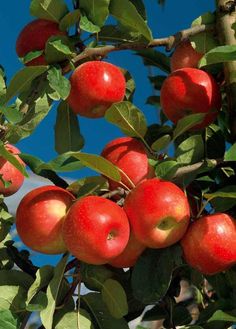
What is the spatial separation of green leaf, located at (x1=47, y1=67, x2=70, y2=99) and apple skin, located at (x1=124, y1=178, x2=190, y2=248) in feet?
0.57

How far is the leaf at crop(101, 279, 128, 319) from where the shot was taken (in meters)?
1.02

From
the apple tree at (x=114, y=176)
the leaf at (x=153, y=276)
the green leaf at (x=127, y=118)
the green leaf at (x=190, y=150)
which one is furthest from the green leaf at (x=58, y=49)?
the leaf at (x=153, y=276)

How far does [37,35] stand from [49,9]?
0.05 m

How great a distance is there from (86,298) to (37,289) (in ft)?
0.40

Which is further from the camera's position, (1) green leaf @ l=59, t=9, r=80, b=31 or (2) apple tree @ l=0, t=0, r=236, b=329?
(1) green leaf @ l=59, t=9, r=80, b=31

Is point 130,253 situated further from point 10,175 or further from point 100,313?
point 10,175

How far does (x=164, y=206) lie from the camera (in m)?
0.95

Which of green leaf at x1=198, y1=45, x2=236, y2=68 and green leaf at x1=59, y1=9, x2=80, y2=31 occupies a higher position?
green leaf at x1=59, y1=9, x2=80, y2=31

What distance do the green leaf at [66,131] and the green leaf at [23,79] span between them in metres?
0.13

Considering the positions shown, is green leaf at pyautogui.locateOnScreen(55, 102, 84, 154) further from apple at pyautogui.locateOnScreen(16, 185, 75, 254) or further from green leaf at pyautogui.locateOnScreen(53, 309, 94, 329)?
green leaf at pyautogui.locateOnScreen(53, 309, 94, 329)

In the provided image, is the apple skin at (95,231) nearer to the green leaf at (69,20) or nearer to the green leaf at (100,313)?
the green leaf at (100,313)

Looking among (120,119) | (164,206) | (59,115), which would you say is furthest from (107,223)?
(59,115)

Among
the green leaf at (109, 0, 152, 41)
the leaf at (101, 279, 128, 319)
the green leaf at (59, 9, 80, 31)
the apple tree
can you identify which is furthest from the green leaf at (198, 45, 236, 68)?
the leaf at (101, 279, 128, 319)

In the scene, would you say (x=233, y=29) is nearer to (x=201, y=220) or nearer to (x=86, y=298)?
(x=201, y=220)
